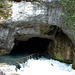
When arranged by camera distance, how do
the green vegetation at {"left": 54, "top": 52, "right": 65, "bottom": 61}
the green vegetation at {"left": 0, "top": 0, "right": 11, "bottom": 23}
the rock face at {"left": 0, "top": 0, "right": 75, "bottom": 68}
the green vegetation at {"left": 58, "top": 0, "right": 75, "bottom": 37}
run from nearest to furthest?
1. the green vegetation at {"left": 58, "top": 0, "right": 75, "bottom": 37}
2. the rock face at {"left": 0, "top": 0, "right": 75, "bottom": 68}
3. the green vegetation at {"left": 0, "top": 0, "right": 11, "bottom": 23}
4. the green vegetation at {"left": 54, "top": 52, "right": 65, "bottom": 61}

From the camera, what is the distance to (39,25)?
840cm

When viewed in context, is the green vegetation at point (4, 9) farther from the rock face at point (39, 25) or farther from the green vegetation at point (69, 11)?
the green vegetation at point (69, 11)

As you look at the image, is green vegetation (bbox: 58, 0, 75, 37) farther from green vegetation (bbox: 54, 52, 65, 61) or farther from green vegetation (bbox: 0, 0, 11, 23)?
green vegetation (bbox: 0, 0, 11, 23)

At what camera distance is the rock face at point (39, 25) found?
7.30 m

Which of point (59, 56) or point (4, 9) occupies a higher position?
point (4, 9)

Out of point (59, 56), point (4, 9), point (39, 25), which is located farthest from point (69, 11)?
point (4, 9)

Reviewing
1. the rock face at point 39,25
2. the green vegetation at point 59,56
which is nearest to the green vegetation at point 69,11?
the rock face at point 39,25

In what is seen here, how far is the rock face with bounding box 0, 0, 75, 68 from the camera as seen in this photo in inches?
287

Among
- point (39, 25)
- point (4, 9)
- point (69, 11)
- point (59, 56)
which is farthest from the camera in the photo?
point (59, 56)

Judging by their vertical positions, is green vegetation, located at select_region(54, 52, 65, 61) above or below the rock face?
below

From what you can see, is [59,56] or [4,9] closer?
[4,9]

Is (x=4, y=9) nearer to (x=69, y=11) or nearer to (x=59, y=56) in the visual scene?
(x=69, y=11)

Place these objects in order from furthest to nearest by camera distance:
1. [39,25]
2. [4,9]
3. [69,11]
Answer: [39,25] < [4,9] < [69,11]

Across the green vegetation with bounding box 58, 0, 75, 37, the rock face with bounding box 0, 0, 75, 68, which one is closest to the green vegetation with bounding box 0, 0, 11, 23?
the rock face with bounding box 0, 0, 75, 68
